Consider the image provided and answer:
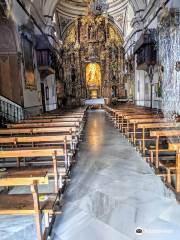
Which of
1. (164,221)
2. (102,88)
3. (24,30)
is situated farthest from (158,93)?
(102,88)

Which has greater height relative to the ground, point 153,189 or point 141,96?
point 141,96

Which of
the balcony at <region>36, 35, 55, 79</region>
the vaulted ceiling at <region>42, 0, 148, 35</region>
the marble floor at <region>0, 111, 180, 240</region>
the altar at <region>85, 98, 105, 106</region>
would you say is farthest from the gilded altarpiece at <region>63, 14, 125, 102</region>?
the marble floor at <region>0, 111, 180, 240</region>

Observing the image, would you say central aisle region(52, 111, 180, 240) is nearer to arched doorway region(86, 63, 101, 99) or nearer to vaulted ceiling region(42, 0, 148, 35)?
vaulted ceiling region(42, 0, 148, 35)

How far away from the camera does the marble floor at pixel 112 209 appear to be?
234 centimetres

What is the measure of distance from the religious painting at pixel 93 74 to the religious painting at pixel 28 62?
12.6 meters

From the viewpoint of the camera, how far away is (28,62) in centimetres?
1049

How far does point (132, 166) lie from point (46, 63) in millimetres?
9503

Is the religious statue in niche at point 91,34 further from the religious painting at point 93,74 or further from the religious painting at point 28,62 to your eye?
the religious painting at point 28,62

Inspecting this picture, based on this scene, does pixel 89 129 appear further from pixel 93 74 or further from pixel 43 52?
pixel 93 74

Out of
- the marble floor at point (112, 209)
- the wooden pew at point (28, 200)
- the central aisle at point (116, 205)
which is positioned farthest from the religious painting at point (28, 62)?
the wooden pew at point (28, 200)

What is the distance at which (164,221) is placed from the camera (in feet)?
8.23

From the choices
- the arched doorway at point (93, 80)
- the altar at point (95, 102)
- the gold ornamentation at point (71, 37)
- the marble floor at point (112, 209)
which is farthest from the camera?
the arched doorway at point (93, 80)

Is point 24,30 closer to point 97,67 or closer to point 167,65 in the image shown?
point 167,65

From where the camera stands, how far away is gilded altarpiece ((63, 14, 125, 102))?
22391mm
